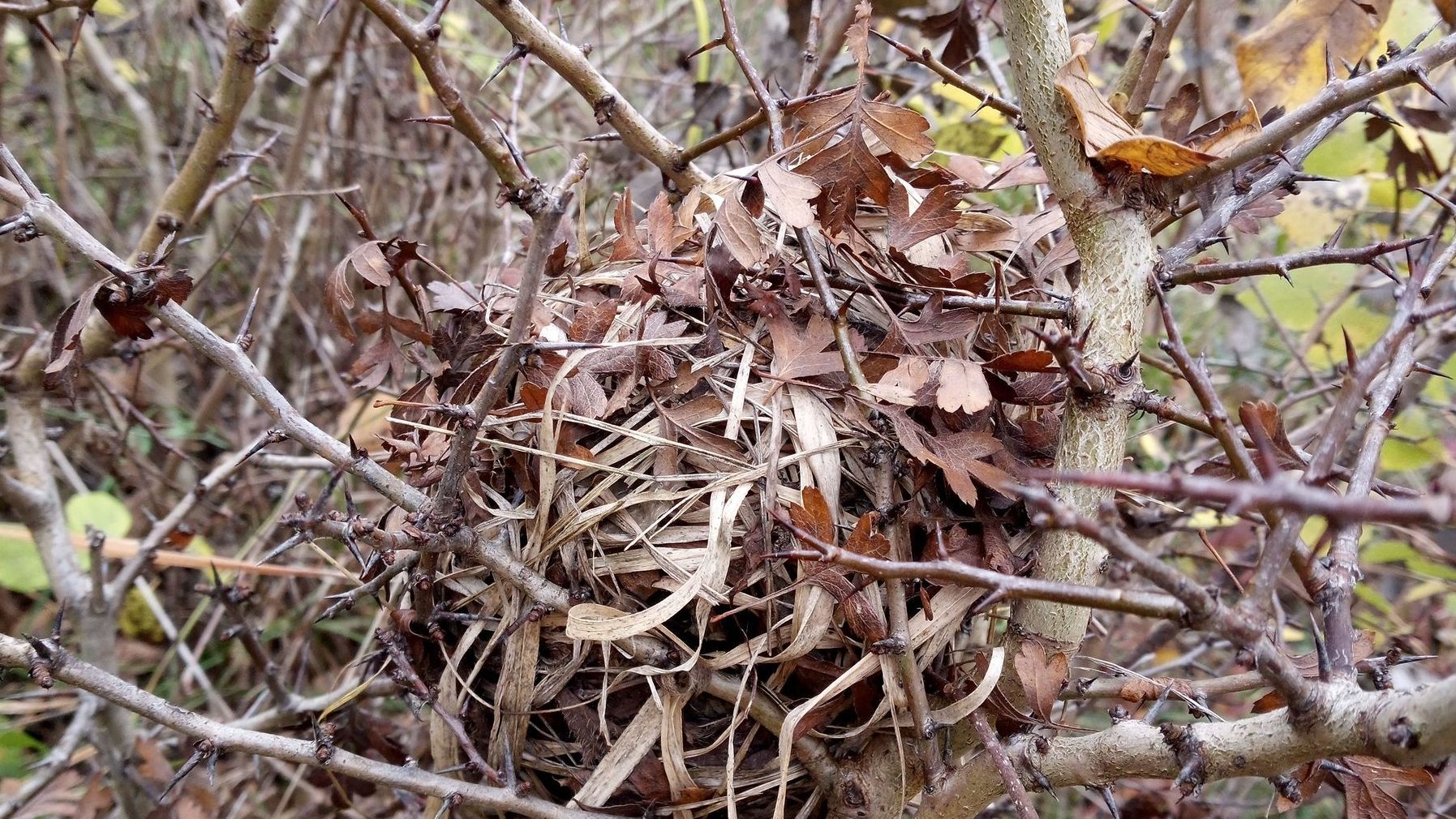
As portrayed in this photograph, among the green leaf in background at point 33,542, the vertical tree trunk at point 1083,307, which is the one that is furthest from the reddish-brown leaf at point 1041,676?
the green leaf in background at point 33,542

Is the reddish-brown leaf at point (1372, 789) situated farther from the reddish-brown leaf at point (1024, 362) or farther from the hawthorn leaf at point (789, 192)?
the hawthorn leaf at point (789, 192)

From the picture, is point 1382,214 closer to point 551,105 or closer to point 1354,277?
point 1354,277

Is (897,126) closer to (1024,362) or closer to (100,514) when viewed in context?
(1024,362)

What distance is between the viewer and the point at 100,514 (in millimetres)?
1687

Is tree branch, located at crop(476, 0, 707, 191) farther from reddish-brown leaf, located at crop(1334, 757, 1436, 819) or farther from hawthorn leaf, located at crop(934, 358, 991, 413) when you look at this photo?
reddish-brown leaf, located at crop(1334, 757, 1436, 819)

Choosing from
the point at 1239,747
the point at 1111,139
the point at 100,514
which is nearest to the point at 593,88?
the point at 1111,139

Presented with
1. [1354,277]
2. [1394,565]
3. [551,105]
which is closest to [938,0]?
[551,105]

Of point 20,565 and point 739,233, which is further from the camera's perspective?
point 20,565

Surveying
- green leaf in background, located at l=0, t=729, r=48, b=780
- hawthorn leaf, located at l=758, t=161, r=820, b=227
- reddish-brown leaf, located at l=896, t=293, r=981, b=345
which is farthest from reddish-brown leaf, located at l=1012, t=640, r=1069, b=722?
green leaf in background, located at l=0, t=729, r=48, b=780

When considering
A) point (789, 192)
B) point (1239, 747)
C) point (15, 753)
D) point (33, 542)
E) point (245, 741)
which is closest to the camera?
point (1239, 747)

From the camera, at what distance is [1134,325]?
0.75 m

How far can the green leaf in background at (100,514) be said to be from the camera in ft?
5.50

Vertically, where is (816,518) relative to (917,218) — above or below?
below

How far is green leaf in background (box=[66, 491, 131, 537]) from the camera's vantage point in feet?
5.50
